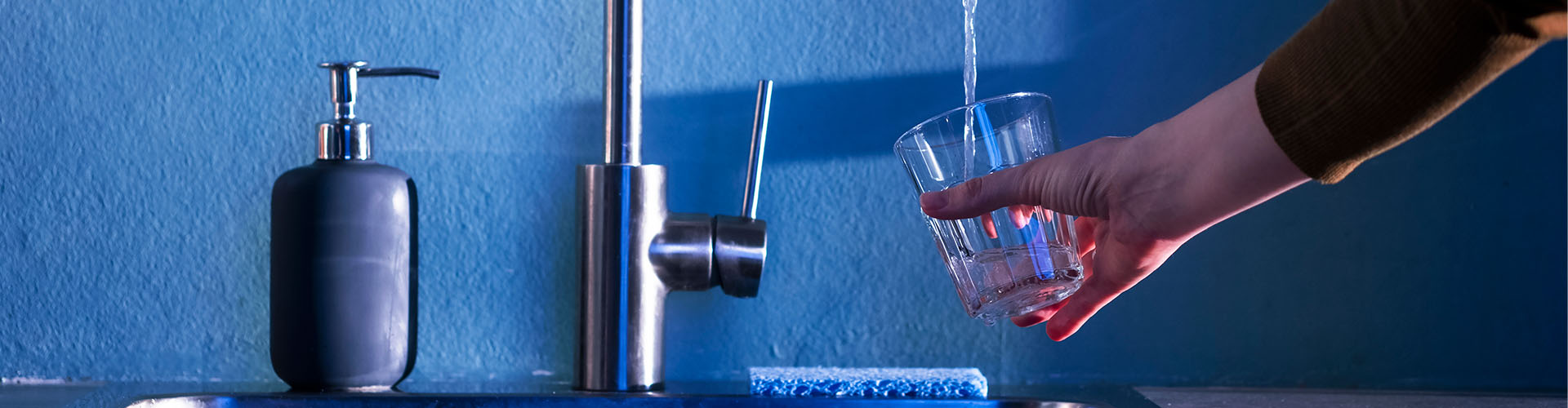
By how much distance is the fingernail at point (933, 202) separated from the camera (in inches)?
20.2

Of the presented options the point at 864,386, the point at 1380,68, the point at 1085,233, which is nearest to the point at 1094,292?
the point at 1085,233

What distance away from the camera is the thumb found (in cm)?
49

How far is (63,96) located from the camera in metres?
0.70

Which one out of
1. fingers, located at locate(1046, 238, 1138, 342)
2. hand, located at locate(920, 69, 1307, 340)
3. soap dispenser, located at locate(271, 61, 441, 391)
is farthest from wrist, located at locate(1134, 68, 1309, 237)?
soap dispenser, located at locate(271, 61, 441, 391)

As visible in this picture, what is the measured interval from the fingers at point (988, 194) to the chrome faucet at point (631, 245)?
162 millimetres

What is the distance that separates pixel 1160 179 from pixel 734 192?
0.31 m

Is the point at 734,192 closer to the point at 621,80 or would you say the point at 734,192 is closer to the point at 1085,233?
the point at 621,80

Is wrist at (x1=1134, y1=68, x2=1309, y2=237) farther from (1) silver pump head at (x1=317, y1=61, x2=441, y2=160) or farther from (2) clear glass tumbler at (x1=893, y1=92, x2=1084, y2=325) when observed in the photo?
(1) silver pump head at (x1=317, y1=61, x2=441, y2=160)

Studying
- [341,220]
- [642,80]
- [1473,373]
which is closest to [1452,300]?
[1473,373]

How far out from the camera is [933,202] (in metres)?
0.52

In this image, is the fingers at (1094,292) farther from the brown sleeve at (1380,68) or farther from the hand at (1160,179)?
the brown sleeve at (1380,68)

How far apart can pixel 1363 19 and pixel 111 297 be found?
0.74 m

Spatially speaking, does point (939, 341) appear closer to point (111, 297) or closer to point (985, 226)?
point (985, 226)

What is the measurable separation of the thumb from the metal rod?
0.23m
